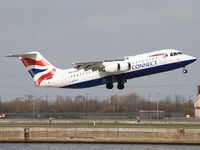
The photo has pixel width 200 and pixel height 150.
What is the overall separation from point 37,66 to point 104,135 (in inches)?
632

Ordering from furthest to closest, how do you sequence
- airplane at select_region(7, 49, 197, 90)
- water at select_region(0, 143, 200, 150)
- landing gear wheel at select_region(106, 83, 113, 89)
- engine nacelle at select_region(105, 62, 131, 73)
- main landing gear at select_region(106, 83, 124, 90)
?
landing gear wheel at select_region(106, 83, 113, 89), main landing gear at select_region(106, 83, 124, 90), engine nacelle at select_region(105, 62, 131, 73), airplane at select_region(7, 49, 197, 90), water at select_region(0, 143, 200, 150)

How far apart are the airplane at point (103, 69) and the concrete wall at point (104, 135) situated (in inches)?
330

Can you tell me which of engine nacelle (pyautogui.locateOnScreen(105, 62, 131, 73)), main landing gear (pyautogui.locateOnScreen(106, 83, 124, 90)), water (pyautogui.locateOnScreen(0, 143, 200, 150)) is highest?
engine nacelle (pyautogui.locateOnScreen(105, 62, 131, 73))

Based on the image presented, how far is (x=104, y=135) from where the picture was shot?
68.6 metres

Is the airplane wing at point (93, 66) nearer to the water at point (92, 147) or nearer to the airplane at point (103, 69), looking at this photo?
the airplane at point (103, 69)

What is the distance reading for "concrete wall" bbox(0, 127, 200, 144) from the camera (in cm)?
6694

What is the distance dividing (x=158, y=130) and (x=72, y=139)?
779 cm

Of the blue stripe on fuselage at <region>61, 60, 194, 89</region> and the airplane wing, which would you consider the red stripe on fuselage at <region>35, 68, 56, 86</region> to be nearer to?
the blue stripe on fuselage at <region>61, 60, 194, 89</region>

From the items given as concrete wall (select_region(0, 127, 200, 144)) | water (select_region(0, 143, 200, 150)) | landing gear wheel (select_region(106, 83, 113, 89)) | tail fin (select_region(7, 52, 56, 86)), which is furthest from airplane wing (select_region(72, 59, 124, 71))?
water (select_region(0, 143, 200, 150))

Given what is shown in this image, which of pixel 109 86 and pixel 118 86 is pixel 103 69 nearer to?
pixel 109 86

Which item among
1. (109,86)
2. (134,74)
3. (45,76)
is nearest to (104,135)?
(134,74)

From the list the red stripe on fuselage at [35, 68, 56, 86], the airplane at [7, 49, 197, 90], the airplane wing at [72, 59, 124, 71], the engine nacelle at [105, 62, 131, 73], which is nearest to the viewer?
the airplane at [7, 49, 197, 90]

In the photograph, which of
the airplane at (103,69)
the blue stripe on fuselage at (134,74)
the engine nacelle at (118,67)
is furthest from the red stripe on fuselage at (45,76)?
the engine nacelle at (118,67)

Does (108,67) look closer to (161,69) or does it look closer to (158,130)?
(161,69)
